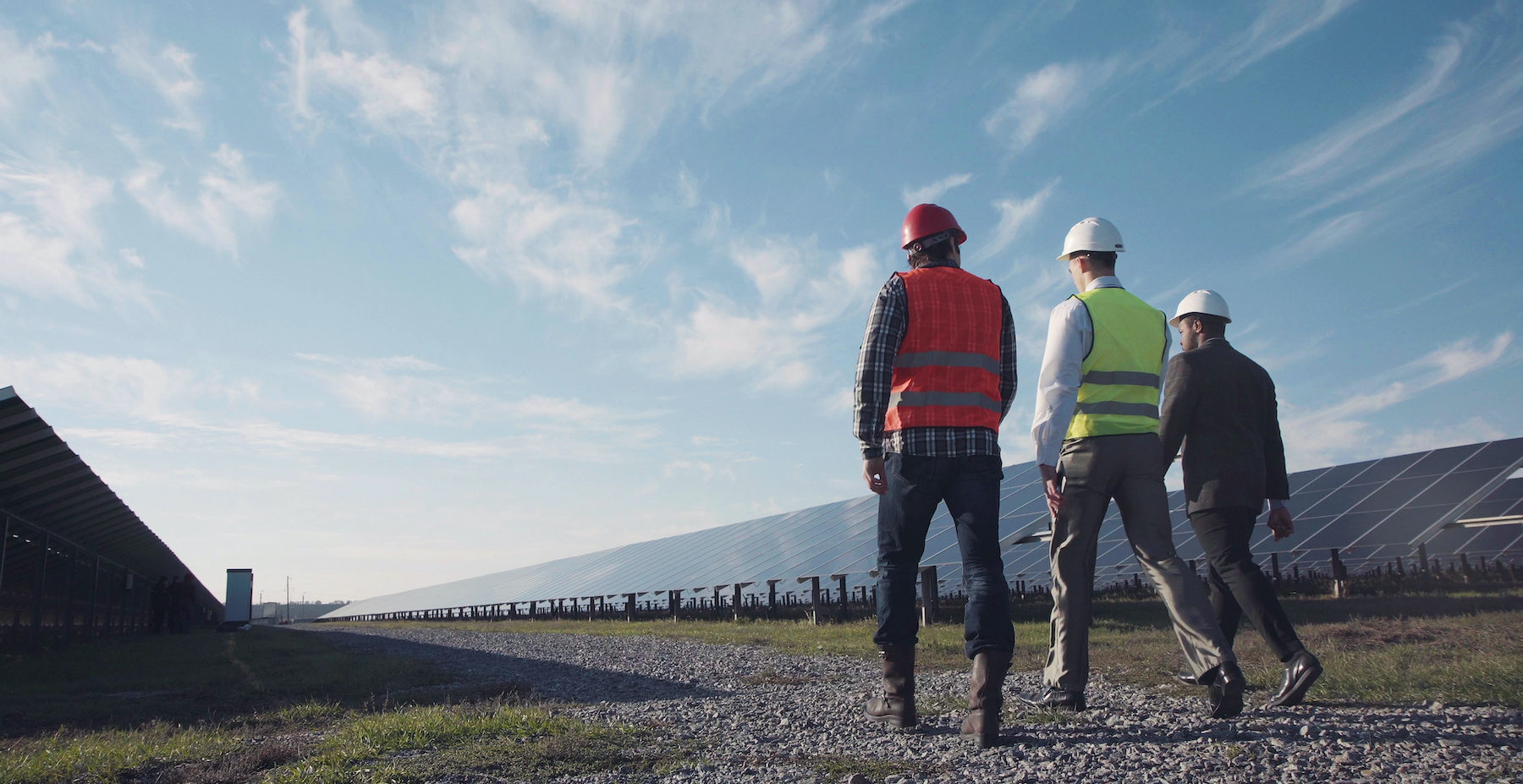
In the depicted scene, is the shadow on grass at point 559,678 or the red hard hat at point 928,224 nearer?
the red hard hat at point 928,224

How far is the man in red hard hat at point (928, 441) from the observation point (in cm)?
367

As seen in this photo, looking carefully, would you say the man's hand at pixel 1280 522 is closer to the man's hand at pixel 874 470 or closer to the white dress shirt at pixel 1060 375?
the white dress shirt at pixel 1060 375

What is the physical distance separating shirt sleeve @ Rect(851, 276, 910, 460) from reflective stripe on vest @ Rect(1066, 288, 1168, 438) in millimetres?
920

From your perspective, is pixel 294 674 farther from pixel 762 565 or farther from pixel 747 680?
pixel 762 565

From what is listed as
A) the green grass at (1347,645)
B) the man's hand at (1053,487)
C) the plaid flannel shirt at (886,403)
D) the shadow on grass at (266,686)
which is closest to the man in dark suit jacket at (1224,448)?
the green grass at (1347,645)

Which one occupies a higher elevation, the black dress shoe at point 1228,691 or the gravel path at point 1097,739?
the black dress shoe at point 1228,691

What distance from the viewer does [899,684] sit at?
389 centimetres

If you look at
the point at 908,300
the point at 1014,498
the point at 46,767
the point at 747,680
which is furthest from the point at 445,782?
the point at 1014,498

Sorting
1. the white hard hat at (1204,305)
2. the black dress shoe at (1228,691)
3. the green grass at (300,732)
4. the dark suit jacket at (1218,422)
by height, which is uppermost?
the white hard hat at (1204,305)

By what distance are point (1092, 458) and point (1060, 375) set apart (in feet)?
1.35

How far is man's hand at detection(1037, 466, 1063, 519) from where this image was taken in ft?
12.7

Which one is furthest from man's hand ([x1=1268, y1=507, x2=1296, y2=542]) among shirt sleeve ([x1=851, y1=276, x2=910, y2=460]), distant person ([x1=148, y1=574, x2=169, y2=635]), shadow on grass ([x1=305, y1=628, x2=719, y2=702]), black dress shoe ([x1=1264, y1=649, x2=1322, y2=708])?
distant person ([x1=148, y1=574, x2=169, y2=635])

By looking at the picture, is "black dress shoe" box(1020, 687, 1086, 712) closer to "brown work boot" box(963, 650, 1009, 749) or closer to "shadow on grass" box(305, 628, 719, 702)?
"brown work boot" box(963, 650, 1009, 749)

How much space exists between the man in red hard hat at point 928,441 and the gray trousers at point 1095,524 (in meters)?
0.44
